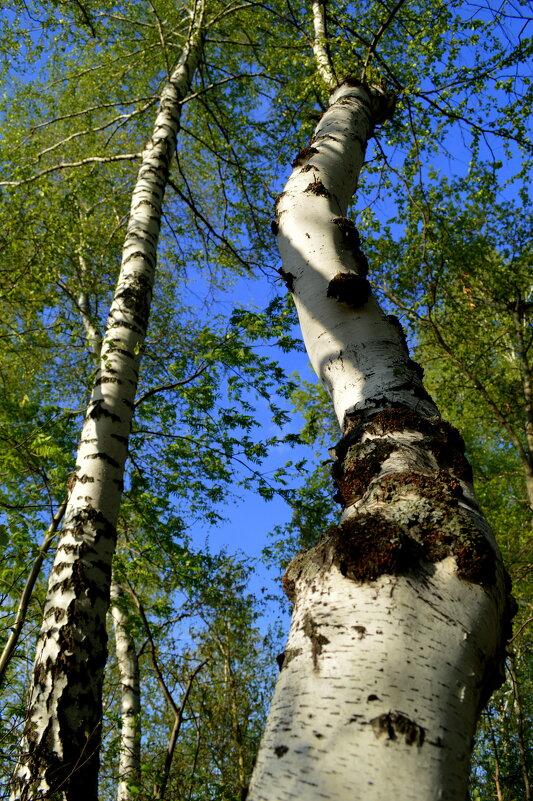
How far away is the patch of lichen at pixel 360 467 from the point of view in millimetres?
1343

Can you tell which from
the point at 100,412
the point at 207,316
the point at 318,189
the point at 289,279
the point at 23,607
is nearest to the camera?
the point at 289,279

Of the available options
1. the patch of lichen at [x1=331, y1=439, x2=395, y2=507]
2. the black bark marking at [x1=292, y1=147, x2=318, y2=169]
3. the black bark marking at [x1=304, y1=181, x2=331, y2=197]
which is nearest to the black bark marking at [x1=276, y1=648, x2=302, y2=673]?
the patch of lichen at [x1=331, y1=439, x2=395, y2=507]

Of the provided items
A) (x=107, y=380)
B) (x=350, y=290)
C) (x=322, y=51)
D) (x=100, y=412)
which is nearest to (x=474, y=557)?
(x=350, y=290)

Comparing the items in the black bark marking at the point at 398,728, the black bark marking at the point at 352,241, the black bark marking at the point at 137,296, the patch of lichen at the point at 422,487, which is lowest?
the black bark marking at the point at 398,728

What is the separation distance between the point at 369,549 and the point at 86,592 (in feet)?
6.30

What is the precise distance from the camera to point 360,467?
138 centimetres

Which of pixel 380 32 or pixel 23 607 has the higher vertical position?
pixel 380 32

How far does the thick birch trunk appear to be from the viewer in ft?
2.42

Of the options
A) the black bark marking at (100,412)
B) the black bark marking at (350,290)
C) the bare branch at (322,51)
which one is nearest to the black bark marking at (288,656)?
the black bark marking at (350,290)

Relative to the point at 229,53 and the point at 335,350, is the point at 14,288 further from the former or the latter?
the point at 229,53

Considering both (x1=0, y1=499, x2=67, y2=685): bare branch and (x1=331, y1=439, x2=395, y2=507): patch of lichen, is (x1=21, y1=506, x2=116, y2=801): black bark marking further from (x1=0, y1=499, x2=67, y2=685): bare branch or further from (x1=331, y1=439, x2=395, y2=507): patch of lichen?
(x1=331, y1=439, x2=395, y2=507): patch of lichen

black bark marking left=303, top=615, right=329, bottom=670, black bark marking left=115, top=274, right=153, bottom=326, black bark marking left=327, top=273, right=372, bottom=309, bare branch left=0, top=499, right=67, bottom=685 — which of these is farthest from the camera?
black bark marking left=115, top=274, right=153, bottom=326

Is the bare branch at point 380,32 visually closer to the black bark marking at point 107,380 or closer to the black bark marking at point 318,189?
the black bark marking at point 318,189

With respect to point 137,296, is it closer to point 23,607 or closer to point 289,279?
point 289,279
